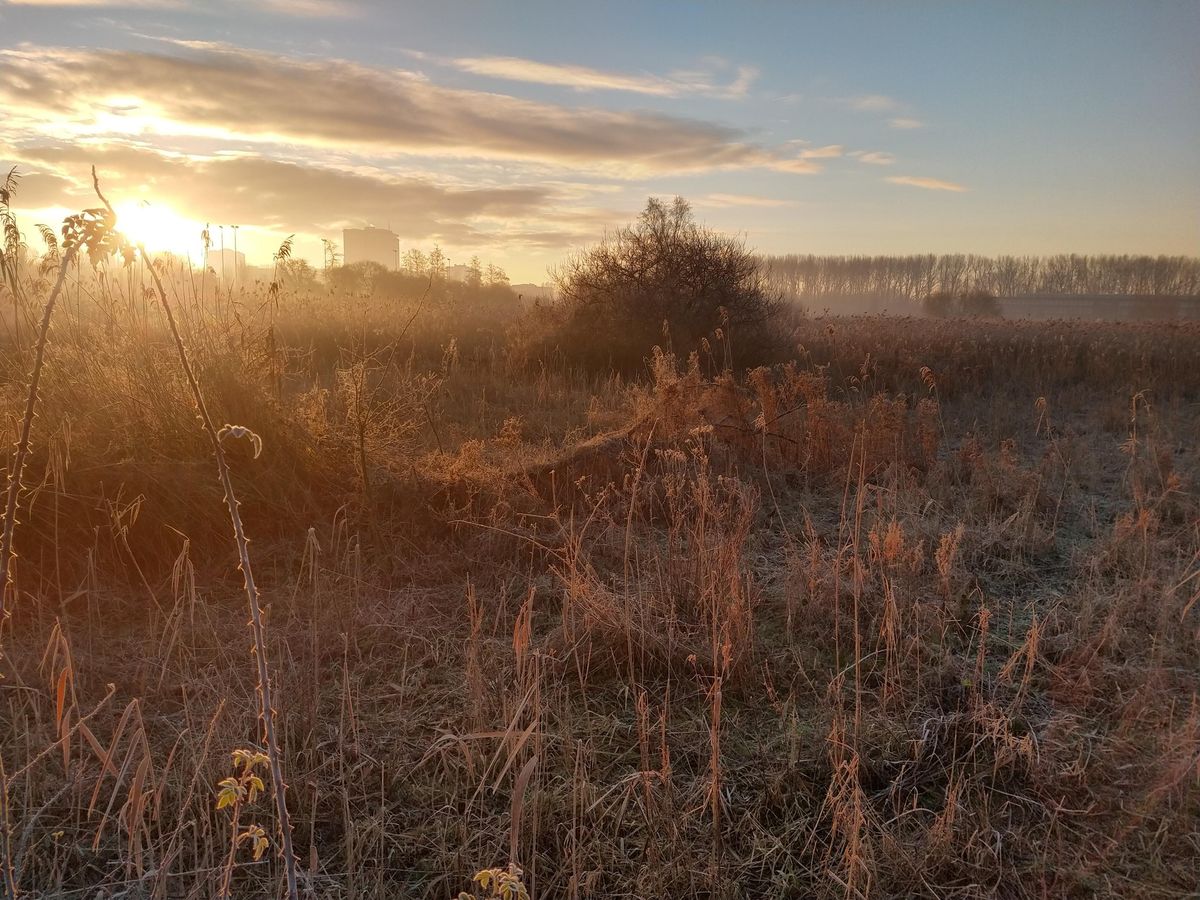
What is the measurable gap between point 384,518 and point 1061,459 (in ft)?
17.7

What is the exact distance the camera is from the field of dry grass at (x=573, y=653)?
222 cm

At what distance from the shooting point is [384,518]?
4.64 metres

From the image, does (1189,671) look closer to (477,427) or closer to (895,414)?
(895,414)

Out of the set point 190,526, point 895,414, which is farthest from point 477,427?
point 895,414

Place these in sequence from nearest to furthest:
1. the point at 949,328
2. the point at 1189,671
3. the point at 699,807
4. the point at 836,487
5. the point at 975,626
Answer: the point at 699,807 < the point at 1189,671 < the point at 975,626 < the point at 836,487 < the point at 949,328

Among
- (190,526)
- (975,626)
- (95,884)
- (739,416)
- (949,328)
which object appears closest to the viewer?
(95,884)

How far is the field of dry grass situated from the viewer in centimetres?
222

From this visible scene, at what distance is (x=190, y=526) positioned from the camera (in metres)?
4.20

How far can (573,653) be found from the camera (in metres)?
3.25

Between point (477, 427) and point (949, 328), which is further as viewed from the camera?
point (949, 328)

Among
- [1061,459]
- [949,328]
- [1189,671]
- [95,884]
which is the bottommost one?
[95,884]

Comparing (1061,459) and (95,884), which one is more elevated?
(1061,459)

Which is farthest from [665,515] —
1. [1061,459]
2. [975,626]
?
[1061,459]

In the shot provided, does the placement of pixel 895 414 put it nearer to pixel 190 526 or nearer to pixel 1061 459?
pixel 1061 459
